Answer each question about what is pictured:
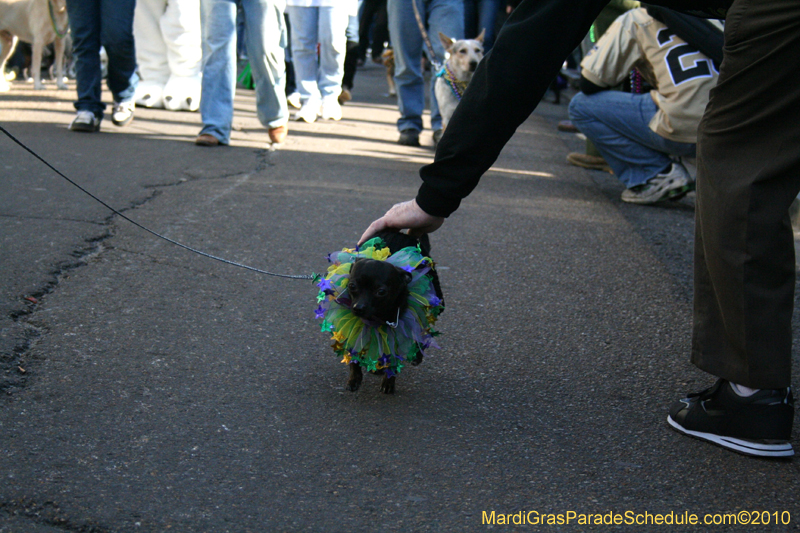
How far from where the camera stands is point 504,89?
1951 mm

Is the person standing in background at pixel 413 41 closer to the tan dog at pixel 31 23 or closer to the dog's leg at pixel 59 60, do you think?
the tan dog at pixel 31 23

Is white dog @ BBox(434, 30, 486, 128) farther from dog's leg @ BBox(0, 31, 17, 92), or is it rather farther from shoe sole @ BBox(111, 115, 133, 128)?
dog's leg @ BBox(0, 31, 17, 92)

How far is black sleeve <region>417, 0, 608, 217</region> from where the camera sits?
191cm

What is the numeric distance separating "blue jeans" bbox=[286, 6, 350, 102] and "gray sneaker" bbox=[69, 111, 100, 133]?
8.16 ft

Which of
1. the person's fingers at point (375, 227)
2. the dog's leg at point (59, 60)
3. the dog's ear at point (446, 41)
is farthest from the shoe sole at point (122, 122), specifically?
the person's fingers at point (375, 227)

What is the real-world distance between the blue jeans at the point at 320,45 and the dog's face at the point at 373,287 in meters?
6.18

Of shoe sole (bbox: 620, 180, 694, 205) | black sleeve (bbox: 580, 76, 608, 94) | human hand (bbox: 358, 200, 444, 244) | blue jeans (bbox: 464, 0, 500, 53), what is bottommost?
shoe sole (bbox: 620, 180, 694, 205)

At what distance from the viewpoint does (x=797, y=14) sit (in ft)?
6.17

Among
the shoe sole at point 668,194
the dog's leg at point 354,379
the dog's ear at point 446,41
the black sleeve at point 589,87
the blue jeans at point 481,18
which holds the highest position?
the blue jeans at point 481,18

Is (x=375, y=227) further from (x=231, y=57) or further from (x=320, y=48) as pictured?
(x=320, y=48)

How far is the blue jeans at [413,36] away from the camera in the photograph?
6969mm

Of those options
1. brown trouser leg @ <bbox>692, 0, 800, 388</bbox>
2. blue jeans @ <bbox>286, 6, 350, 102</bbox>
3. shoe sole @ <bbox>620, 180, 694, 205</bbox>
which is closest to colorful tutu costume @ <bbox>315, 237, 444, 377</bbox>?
brown trouser leg @ <bbox>692, 0, 800, 388</bbox>

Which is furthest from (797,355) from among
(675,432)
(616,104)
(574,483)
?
(616,104)

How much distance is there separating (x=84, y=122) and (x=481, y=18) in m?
3.95
